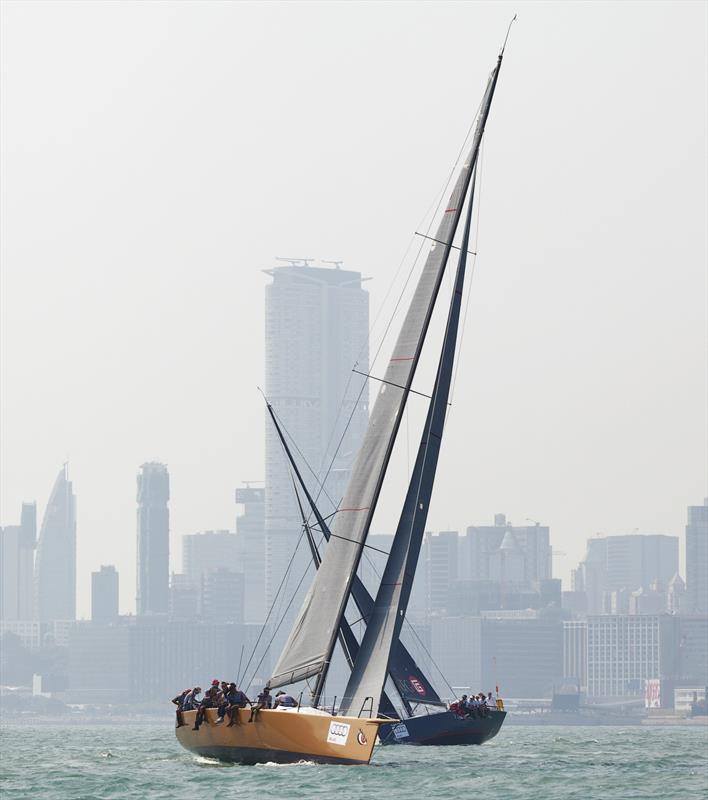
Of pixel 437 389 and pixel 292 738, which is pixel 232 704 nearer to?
pixel 292 738

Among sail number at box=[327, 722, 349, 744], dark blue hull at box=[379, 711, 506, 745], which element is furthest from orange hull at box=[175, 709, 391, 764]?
dark blue hull at box=[379, 711, 506, 745]

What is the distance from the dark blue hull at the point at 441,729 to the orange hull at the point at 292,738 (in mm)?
12373

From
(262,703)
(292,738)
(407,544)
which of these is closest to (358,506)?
(407,544)

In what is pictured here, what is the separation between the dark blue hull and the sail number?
14.7 metres

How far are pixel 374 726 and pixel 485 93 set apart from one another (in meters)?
13.6

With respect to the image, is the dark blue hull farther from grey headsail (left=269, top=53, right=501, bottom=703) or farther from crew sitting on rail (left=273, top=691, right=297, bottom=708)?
grey headsail (left=269, top=53, right=501, bottom=703)

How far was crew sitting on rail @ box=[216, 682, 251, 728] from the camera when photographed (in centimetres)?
3878

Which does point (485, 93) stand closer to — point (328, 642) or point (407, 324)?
point (407, 324)

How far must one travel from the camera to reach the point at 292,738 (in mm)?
37375

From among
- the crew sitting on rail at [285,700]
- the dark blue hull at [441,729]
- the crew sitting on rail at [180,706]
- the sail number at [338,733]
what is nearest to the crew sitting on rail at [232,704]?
the crew sitting on rail at [285,700]

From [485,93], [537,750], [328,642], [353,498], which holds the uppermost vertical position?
[485,93]

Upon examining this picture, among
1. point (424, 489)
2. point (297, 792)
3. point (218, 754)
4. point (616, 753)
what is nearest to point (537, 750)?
point (616, 753)

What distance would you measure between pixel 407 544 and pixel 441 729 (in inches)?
522

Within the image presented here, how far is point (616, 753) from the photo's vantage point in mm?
55938
